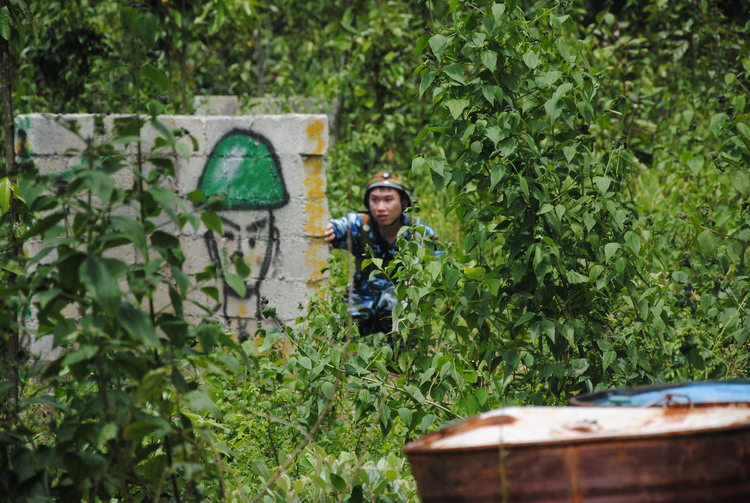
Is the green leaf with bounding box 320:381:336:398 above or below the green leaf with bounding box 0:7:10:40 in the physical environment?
below

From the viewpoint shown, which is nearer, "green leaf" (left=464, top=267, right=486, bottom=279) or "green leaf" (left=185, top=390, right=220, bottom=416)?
"green leaf" (left=185, top=390, right=220, bottom=416)

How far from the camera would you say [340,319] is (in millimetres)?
3752

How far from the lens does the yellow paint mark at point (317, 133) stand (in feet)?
18.1

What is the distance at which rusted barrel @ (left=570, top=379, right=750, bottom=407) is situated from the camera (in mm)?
2235

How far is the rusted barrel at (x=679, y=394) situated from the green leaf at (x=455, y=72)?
1.43m

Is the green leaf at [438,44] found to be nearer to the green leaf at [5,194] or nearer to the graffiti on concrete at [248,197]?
the green leaf at [5,194]

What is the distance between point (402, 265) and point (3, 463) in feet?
5.57

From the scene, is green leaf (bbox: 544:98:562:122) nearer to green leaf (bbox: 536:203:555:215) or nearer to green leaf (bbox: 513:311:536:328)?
green leaf (bbox: 536:203:555:215)

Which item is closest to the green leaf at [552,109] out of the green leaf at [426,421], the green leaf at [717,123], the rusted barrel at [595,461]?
the green leaf at [717,123]

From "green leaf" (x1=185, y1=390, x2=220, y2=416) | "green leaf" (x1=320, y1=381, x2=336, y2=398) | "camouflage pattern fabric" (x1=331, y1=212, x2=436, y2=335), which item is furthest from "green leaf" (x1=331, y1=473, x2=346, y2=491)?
"camouflage pattern fabric" (x1=331, y1=212, x2=436, y2=335)

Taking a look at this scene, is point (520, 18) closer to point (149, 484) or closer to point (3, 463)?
point (149, 484)

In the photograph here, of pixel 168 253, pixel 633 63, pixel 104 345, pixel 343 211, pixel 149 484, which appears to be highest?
pixel 633 63

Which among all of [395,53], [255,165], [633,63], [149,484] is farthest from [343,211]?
A: [149,484]

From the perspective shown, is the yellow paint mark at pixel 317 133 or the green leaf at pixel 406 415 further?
the yellow paint mark at pixel 317 133
